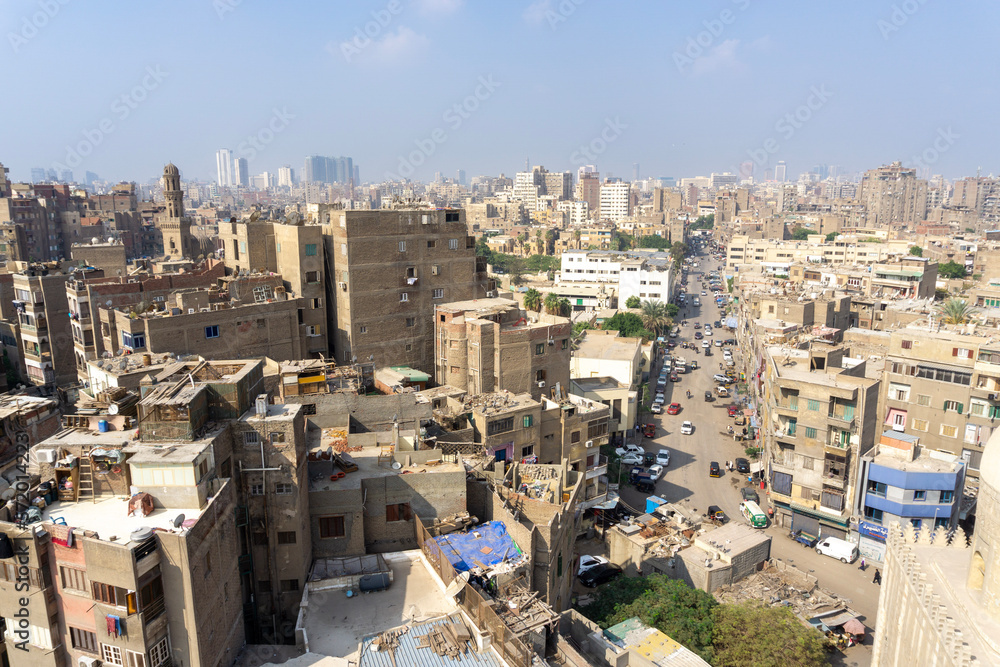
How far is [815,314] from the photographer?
187ft

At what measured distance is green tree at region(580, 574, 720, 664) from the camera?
21859mm

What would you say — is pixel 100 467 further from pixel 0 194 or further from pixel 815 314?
pixel 0 194

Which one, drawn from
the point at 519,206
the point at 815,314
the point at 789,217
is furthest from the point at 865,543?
the point at 789,217

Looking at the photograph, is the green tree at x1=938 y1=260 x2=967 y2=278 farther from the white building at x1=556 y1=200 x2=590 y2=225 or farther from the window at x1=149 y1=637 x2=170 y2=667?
the white building at x1=556 y1=200 x2=590 y2=225

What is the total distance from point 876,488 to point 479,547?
69.1ft

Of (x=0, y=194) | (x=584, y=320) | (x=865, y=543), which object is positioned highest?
(x=0, y=194)

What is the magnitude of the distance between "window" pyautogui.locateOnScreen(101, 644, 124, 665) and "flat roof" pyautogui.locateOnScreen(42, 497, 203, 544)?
2.33 m

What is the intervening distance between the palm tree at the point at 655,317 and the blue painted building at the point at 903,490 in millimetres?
42010

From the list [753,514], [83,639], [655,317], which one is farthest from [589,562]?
[655,317]

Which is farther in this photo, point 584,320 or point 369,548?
point 584,320

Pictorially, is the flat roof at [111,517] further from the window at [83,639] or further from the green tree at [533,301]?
the green tree at [533,301]

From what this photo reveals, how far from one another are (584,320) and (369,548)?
172 ft

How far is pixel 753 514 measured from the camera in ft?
114

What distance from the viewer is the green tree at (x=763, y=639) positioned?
21.1m
